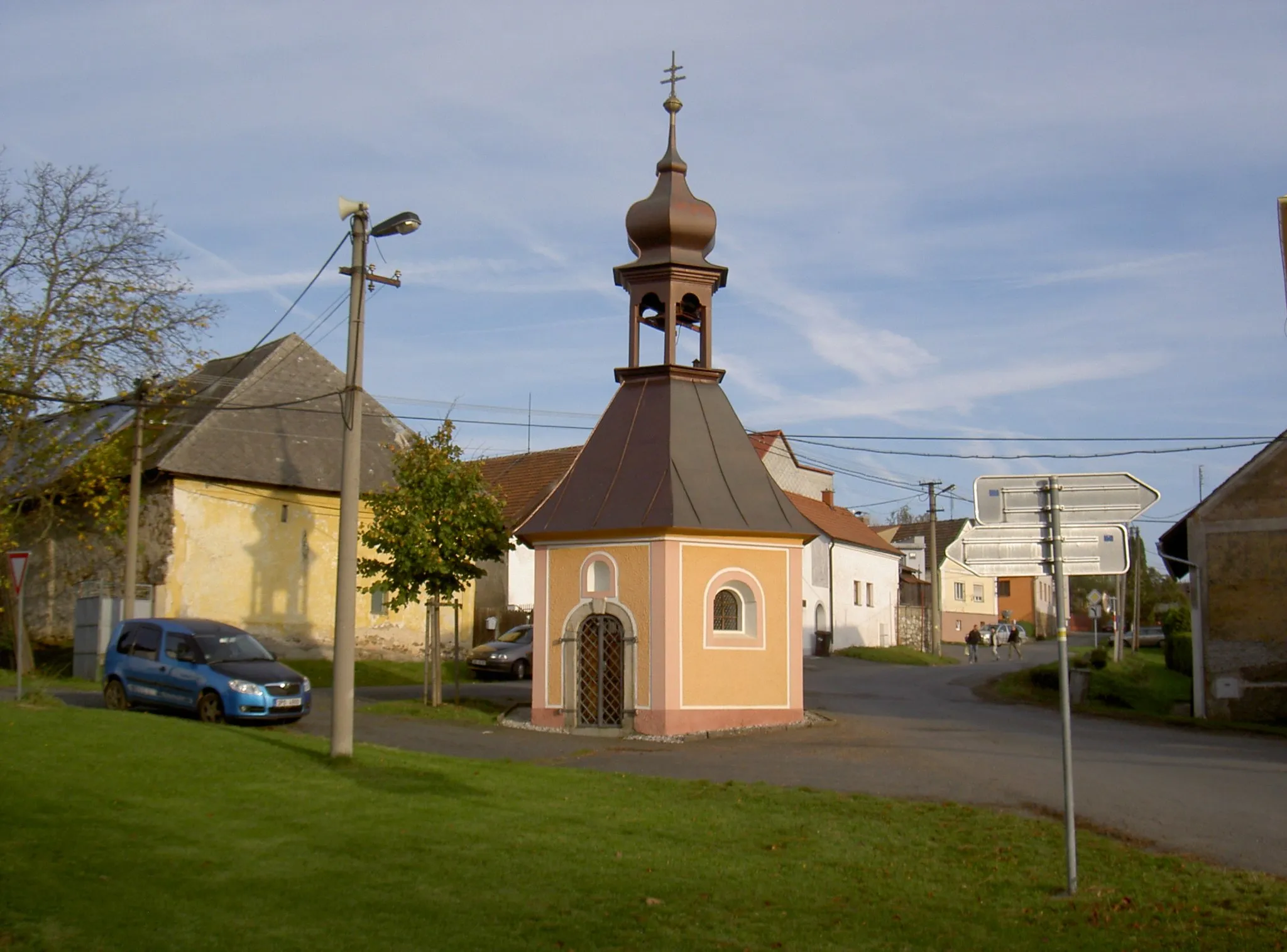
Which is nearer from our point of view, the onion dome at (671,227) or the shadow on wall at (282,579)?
the onion dome at (671,227)

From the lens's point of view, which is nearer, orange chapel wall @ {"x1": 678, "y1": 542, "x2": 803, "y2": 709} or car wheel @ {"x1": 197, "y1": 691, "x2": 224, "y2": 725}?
car wheel @ {"x1": 197, "y1": 691, "x2": 224, "y2": 725}

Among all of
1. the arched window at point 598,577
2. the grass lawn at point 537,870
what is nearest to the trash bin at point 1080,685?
the arched window at point 598,577

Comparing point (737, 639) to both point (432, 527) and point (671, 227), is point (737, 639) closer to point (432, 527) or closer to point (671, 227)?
point (432, 527)

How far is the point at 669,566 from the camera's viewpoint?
68.3 ft

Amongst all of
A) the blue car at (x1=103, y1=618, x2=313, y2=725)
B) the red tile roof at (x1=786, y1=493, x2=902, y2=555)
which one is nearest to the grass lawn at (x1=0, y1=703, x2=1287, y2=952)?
the blue car at (x1=103, y1=618, x2=313, y2=725)

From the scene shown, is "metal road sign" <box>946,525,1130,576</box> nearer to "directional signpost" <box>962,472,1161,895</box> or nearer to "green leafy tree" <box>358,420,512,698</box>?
"directional signpost" <box>962,472,1161,895</box>

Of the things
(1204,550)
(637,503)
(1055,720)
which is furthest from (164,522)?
(1204,550)

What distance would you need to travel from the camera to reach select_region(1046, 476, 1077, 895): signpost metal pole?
840cm

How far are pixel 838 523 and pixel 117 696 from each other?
36002mm

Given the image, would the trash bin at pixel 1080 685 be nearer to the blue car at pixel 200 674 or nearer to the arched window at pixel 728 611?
the arched window at pixel 728 611

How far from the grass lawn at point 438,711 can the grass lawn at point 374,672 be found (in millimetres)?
5607

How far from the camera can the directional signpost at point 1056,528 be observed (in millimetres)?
8719

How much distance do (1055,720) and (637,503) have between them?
9.19 meters

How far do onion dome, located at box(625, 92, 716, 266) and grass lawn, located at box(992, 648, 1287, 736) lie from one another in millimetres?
12502
